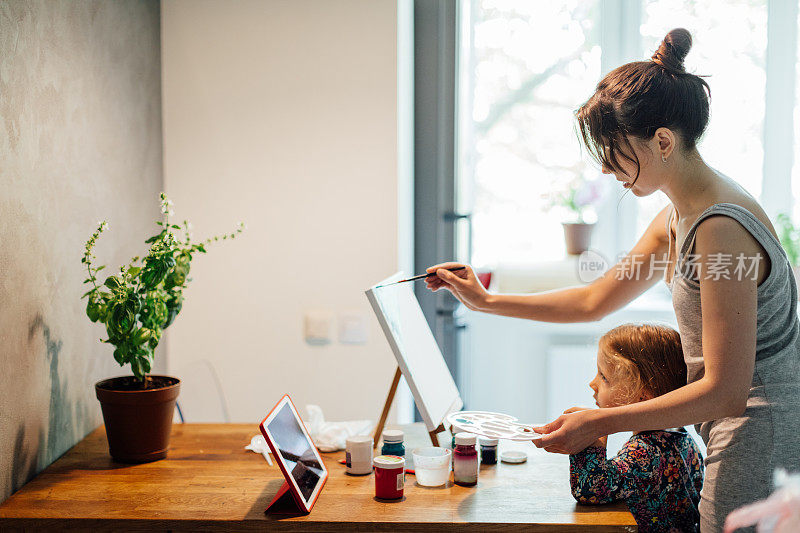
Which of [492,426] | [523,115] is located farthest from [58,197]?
[523,115]

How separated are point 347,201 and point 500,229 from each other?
838 millimetres

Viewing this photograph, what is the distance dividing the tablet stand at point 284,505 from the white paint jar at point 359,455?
216mm

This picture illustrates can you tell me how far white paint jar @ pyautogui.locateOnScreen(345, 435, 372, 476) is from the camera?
5.08ft

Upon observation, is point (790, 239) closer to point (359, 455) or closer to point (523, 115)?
point (523, 115)

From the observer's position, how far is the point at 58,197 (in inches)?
63.4

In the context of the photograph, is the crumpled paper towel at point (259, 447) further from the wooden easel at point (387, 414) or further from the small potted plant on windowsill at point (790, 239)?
the small potted plant on windowsill at point (790, 239)

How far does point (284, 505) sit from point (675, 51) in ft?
3.63

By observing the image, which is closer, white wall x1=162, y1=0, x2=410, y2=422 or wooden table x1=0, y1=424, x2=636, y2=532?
wooden table x1=0, y1=424, x2=636, y2=532

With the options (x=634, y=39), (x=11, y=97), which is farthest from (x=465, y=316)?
(x=11, y=97)

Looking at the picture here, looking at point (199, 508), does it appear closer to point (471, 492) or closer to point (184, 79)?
point (471, 492)

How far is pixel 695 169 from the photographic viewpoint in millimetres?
1363

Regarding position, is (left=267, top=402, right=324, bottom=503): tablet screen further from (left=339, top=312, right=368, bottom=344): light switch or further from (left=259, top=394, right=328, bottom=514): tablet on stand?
(left=339, top=312, right=368, bottom=344): light switch

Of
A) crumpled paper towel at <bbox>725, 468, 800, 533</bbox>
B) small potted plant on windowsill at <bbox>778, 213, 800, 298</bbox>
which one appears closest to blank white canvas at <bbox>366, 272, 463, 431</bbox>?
crumpled paper towel at <bbox>725, 468, 800, 533</bbox>

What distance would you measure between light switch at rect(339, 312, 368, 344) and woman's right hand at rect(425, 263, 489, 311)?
0.57 m
